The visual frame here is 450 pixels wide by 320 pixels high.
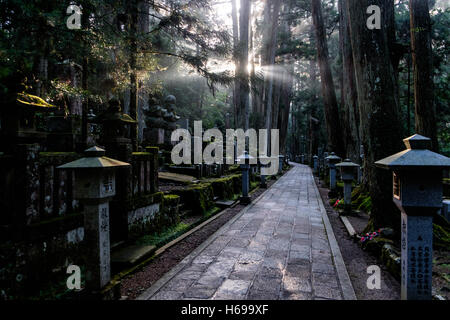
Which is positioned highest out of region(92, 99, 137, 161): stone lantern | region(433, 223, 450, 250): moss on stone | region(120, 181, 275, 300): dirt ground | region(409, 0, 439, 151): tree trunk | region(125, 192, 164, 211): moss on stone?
region(409, 0, 439, 151): tree trunk

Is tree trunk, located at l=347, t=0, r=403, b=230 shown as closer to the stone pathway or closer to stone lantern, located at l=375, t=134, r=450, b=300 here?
the stone pathway

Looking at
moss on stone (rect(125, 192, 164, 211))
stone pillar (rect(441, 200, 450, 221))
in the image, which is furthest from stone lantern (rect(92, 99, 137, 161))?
stone pillar (rect(441, 200, 450, 221))

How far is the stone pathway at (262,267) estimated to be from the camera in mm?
2947

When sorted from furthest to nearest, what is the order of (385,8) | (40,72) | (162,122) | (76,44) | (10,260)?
1. (162,122)
2. (40,72)
3. (385,8)
4. (76,44)
5. (10,260)

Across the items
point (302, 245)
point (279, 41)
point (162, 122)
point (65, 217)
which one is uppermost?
point (279, 41)

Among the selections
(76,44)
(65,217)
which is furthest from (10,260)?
(76,44)

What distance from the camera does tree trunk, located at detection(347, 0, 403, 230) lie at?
4652 millimetres

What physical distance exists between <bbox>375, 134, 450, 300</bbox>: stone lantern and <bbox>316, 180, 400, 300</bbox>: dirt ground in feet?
1.82

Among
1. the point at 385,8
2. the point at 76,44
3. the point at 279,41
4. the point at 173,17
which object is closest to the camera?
the point at 76,44

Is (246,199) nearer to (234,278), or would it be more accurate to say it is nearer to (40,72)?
(234,278)

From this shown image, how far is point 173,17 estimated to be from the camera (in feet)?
22.4

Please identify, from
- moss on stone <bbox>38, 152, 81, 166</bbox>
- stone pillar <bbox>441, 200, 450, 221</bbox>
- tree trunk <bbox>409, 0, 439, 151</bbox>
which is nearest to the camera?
moss on stone <bbox>38, 152, 81, 166</bbox>

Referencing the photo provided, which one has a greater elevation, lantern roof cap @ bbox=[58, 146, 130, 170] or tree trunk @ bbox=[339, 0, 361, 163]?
tree trunk @ bbox=[339, 0, 361, 163]
